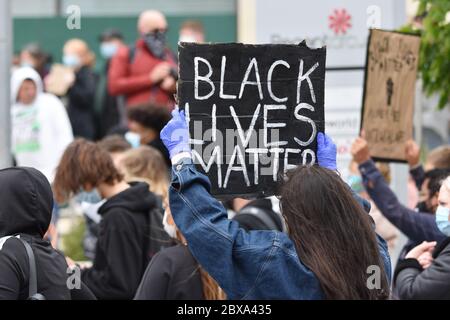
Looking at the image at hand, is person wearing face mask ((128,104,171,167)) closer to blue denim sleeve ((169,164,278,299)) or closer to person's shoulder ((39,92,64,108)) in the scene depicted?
person's shoulder ((39,92,64,108))

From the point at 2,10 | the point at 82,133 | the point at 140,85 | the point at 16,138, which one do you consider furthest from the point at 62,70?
the point at 2,10

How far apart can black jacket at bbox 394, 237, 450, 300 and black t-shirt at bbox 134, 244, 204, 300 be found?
994 mm

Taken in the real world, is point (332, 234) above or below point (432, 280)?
above

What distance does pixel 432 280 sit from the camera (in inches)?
193

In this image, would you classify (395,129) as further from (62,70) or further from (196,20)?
(196,20)

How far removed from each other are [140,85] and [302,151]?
751cm

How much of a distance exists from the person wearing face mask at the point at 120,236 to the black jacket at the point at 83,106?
6.24 metres

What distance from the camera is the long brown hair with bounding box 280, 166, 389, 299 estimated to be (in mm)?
3752

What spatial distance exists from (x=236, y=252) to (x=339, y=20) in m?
4.77

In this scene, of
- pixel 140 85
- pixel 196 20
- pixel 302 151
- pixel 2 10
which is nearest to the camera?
pixel 302 151

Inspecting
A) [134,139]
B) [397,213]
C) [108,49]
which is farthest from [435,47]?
[108,49]

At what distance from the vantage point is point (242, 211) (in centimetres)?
649

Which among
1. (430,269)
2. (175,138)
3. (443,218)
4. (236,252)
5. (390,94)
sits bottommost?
(430,269)

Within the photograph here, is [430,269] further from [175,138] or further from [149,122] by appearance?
[149,122]
